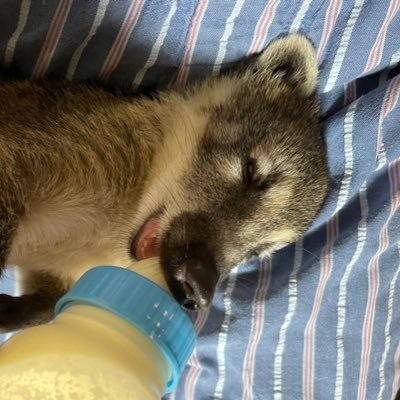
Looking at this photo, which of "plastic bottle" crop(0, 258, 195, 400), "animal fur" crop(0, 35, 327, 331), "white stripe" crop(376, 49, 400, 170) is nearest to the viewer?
"plastic bottle" crop(0, 258, 195, 400)

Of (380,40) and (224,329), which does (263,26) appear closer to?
(380,40)

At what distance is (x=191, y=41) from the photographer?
5.77 feet

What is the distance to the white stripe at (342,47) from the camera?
173 cm

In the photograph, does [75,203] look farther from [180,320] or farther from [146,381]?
[146,381]

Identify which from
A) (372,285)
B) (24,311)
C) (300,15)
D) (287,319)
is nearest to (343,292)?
(372,285)

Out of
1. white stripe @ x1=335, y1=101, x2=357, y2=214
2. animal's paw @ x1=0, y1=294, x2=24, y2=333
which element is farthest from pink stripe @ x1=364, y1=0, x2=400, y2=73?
animal's paw @ x1=0, y1=294, x2=24, y2=333

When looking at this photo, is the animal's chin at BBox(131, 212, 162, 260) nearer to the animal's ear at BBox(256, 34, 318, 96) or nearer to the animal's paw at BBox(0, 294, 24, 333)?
the animal's paw at BBox(0, 294, 24, 333)

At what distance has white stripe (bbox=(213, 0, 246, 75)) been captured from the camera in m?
1.70

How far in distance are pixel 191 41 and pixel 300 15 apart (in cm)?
32

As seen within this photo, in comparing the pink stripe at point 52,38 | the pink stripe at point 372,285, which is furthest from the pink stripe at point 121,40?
the pink stripe at point 372,285

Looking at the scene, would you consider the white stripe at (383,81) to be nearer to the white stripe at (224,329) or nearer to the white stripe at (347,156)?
the white stripe at (347,156)

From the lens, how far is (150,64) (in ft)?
5.85

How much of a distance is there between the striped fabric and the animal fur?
0.08 m

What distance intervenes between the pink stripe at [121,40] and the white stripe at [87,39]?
6 centimetres
